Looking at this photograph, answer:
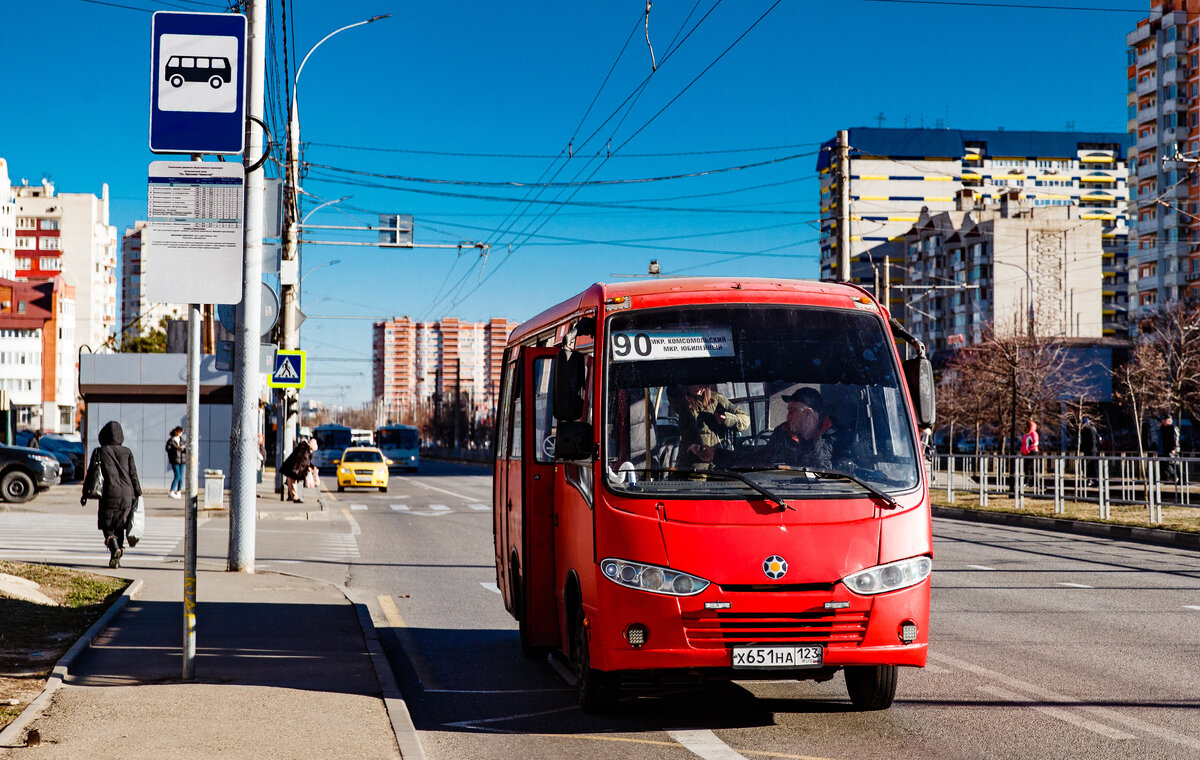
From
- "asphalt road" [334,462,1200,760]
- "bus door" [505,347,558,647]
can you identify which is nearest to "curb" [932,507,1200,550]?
"asphalt road" [334,462,1200,760]

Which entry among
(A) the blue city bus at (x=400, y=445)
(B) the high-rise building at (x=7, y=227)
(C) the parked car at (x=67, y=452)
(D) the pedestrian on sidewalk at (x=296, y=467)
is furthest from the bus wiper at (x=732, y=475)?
(B) the high-rise building at (x=7, y=227)

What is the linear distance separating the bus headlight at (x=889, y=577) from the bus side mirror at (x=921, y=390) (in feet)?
2.69

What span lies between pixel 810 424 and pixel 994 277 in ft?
397

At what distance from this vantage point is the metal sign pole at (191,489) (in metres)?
7.48

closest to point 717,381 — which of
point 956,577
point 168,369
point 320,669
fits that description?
point 320,669

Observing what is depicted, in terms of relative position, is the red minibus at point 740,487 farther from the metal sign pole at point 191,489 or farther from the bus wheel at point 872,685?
the metal sign pole at point 191,489

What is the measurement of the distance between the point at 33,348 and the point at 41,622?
12115 centimetres

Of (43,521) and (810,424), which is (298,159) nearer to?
(43,521)

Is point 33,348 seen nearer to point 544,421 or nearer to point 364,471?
point 364,471

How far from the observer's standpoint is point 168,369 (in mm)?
36000

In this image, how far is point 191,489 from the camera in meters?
7.61

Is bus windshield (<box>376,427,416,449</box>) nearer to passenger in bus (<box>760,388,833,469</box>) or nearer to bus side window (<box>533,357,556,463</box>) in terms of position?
bus side window (<box>533,357,556,463</box>)

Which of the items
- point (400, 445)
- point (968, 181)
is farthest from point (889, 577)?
point (968, 181)

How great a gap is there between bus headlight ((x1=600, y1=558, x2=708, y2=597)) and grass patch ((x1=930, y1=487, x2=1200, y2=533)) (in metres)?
15.8
